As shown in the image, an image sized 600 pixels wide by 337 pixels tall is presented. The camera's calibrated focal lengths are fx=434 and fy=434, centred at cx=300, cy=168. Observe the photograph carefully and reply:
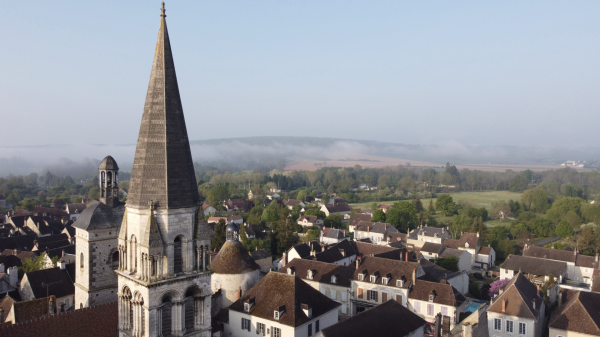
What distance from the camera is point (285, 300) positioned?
30.3 meters

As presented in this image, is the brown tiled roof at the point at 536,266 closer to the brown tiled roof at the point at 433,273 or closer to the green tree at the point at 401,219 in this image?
the brown tiled roof at the point at 433,273

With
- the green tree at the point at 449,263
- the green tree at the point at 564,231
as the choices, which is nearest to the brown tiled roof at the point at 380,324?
the green tree at the point at 449,263

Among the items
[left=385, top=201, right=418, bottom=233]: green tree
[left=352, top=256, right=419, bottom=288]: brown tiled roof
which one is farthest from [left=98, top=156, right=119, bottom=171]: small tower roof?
[left=385, top=201, right=418, bottom=233]: green tree

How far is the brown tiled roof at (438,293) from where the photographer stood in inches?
1511

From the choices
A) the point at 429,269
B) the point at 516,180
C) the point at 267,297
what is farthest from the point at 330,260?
the point at 516,180

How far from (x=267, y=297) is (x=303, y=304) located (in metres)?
2.91

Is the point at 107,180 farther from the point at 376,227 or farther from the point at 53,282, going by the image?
the point at 376,227

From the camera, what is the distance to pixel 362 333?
26.2 metres

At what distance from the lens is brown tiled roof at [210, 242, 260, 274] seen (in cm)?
3569

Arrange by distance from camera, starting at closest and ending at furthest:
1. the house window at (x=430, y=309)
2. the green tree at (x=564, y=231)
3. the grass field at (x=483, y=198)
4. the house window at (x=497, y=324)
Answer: the house window at (x=497, y=324) < the house window at (x=430, y=309) < the green tree at (x=564, y=231) < the grass field at (x=483, y=198)

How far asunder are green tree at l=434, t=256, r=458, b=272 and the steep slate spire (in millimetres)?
45235

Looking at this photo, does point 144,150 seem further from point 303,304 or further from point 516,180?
point 516,180

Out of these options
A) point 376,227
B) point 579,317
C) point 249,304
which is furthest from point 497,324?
point 376,227

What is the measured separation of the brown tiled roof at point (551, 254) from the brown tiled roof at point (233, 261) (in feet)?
145
